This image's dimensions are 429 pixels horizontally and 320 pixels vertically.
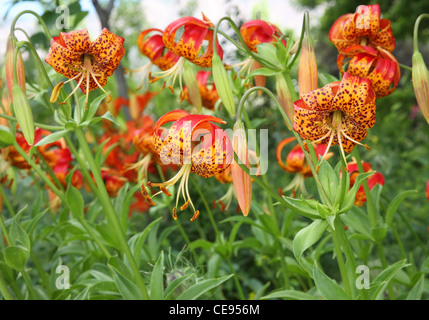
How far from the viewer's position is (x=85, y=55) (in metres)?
0.94

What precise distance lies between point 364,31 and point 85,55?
54 cm

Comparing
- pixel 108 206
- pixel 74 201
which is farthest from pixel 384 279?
pixel 74 201

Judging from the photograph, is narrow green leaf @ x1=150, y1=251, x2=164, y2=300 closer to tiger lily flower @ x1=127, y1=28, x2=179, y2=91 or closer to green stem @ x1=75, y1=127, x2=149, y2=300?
green stem @ x1=75, y1=127, x2=149, y2=300

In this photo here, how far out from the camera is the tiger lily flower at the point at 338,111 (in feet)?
2.41

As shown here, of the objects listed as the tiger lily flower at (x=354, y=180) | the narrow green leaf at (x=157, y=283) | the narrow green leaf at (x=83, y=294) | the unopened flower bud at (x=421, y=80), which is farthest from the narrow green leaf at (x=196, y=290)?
the unopened flower bud at (x=421, y=80)

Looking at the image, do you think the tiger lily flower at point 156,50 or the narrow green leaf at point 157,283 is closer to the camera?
the narrow green leaf at point 157,283

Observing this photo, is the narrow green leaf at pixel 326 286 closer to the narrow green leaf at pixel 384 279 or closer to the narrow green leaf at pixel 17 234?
the narrow green leaf at pixel 384 279

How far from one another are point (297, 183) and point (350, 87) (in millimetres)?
649

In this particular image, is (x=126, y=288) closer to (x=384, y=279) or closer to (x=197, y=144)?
(x=197, y=144)

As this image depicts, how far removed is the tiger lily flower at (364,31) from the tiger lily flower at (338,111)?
0.73 feet

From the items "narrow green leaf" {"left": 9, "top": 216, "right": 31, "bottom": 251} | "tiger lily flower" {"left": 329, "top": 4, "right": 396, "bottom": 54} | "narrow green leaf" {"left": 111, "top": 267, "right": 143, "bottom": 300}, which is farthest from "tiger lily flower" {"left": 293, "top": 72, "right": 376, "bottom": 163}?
"narrow green leaf" {"left": 9, "top": 216, "right": 31, "bottom": 251}

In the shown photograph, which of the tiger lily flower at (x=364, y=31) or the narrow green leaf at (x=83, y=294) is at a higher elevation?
the tiger lily flower at (x=364, y=31)

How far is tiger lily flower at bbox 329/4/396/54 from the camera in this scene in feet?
3.12
